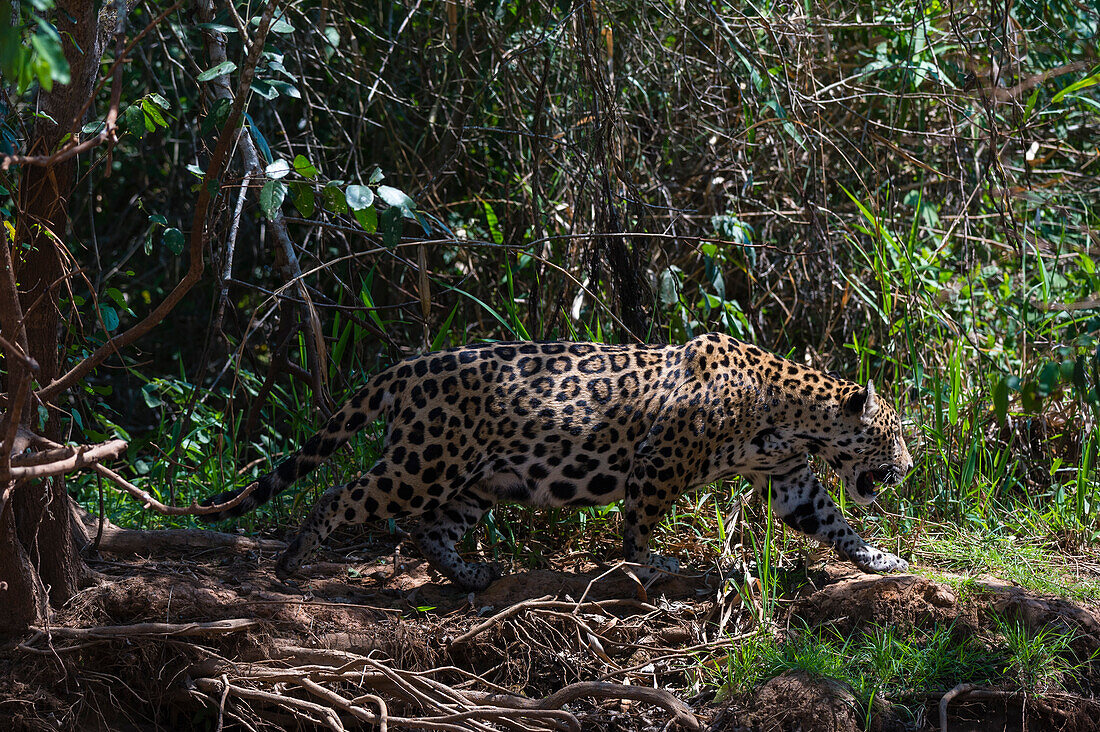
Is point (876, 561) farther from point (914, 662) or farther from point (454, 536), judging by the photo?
point (454, 536)

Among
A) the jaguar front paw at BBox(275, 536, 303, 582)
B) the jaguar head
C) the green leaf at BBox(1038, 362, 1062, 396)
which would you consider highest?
the green leaf at BBox(1038, 362, 1062, 396)

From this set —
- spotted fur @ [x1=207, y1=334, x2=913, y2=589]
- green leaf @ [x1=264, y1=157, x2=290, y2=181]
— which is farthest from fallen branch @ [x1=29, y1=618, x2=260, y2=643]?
green leaf @ [x1=264, y1=157, x2=290, y2=181]

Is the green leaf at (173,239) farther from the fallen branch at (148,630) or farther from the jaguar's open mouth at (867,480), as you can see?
the jaguar's open mouth at (867,480)

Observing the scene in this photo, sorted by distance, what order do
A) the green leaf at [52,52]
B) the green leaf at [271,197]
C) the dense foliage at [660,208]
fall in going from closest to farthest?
1. the green leaf at [52,52]
2. the green leaf at [271,197]
3. the dense foliage at [660,208]

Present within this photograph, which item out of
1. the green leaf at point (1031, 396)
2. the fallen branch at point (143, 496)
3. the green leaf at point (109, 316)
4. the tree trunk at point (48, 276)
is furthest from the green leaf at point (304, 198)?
the green leaf at point (1031, 396)

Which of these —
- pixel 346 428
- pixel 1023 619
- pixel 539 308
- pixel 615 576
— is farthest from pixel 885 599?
pixel 539 308

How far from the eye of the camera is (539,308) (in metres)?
6.60

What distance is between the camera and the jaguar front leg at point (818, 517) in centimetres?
501

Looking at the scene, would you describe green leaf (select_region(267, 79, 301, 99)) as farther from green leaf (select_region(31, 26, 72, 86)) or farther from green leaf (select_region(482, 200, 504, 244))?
green leaf (select_region(482, 200, 504, 244))

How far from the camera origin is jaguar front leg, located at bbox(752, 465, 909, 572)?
16.4 ft

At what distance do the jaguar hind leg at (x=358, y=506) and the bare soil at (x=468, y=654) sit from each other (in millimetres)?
148

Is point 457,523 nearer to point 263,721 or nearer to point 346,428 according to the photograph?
point 346,428

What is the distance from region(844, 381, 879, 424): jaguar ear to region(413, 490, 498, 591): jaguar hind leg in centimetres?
180

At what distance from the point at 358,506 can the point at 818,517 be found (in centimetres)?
220
